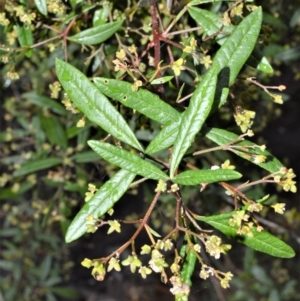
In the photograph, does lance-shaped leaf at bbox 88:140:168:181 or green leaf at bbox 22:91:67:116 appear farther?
green leaf at bbox 22:91:67:116

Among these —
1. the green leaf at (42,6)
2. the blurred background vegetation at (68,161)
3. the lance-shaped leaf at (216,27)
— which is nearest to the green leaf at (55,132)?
the blurred background vegetation at (68,161)

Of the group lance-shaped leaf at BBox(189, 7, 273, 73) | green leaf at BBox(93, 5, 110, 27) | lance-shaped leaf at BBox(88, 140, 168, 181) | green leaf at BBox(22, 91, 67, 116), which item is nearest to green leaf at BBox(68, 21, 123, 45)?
green leaf at BBox(93, 5, 110, 27)

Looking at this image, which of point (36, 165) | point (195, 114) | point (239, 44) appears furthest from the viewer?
point (36, 165)

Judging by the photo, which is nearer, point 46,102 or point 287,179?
point 287,179

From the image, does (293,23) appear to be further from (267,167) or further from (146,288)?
(146,288)

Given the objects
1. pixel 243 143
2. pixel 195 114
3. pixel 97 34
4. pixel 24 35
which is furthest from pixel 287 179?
pixel 24 35

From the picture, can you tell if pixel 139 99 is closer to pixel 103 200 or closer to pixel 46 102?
pixel 103 200

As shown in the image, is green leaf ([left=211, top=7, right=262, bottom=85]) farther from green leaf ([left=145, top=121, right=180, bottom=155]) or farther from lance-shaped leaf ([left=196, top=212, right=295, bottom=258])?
lance-shaped leaf ([left=196, top=212, right=295, bottom=258])
